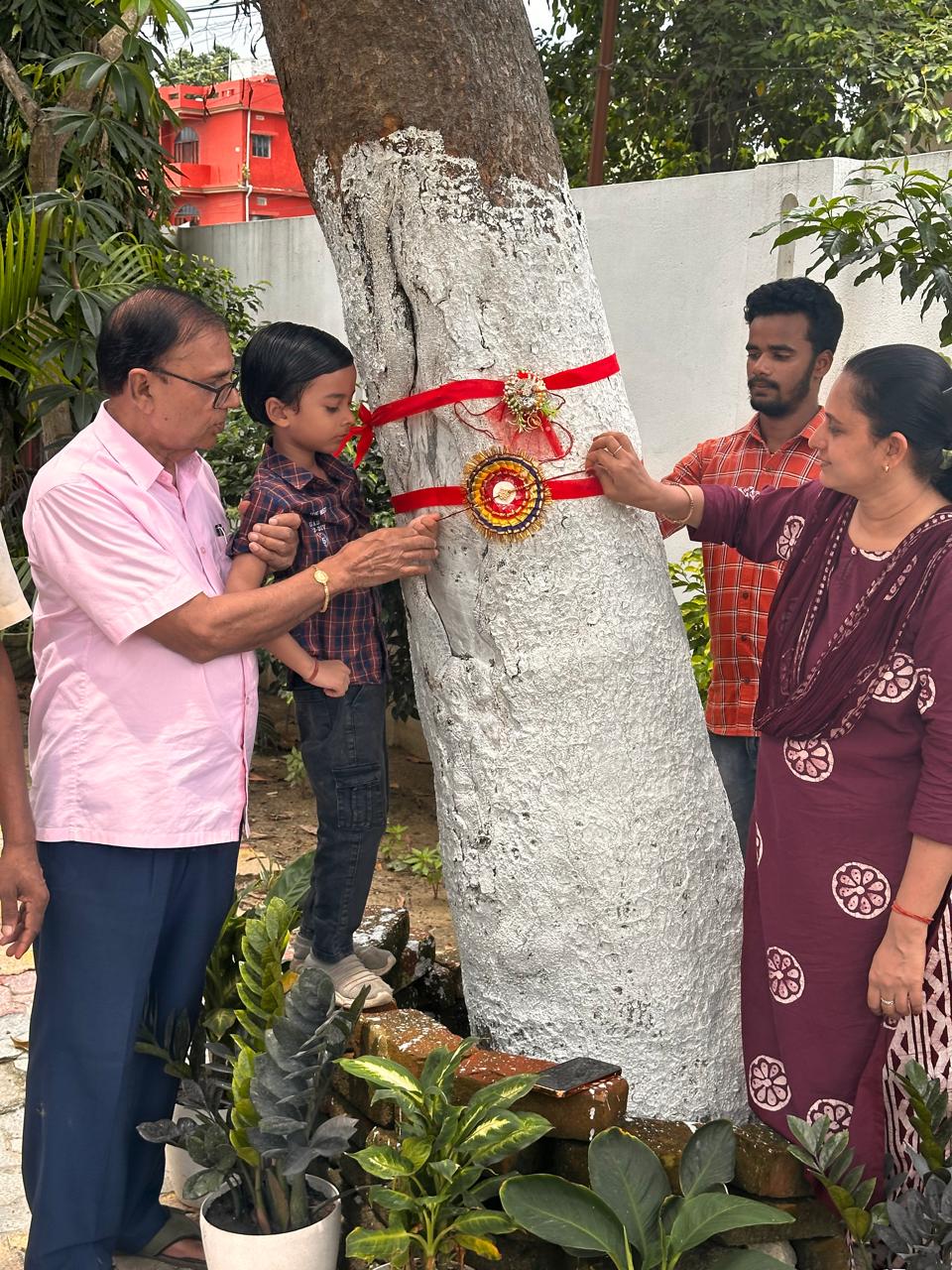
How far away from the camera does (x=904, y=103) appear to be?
7.00 meters

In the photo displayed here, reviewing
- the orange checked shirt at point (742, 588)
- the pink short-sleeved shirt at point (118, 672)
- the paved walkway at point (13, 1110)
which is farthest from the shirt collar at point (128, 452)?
the paved walkway at point (13, 1110)

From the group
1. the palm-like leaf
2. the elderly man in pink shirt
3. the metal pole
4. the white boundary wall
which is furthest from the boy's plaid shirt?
the metal pole

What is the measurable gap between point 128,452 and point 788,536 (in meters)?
1.19

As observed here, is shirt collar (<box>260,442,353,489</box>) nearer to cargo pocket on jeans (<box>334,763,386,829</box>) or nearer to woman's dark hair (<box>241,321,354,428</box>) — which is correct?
woman's dark hair (<box>241,321,354,428</box>)

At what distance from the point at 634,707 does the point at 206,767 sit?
0.79 meters

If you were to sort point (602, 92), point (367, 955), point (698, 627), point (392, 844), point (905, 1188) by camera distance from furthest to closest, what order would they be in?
point (602, 92)
point (392, 844)
point (698, 627)
point (367, 955)
point (905, 1188)

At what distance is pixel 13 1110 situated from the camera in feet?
11.3

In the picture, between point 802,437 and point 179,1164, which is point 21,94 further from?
point 179,1164

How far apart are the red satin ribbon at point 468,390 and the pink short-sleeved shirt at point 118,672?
1.42 feet

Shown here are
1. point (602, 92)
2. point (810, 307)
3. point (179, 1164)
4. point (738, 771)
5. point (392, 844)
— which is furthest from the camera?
point (602, 92)

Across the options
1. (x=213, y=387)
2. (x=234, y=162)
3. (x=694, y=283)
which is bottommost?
(x=213, y=387)

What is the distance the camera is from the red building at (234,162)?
15.2m

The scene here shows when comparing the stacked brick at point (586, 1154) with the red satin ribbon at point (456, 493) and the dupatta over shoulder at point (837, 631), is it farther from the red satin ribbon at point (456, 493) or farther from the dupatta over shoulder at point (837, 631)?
the red satin ribbon at point (456, 493)

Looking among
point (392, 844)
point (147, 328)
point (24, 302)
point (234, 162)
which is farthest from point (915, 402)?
point (234, 162)
